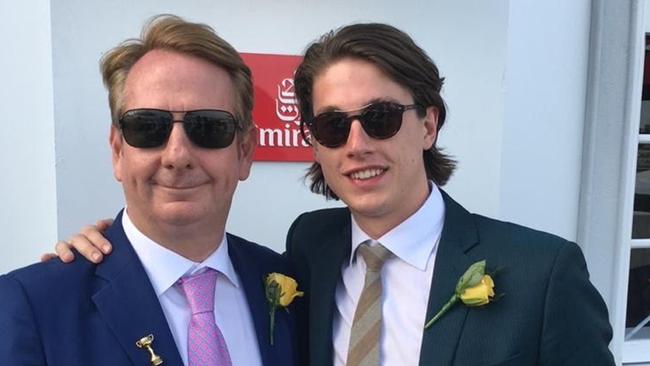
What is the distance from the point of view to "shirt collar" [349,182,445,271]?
171 centimetres

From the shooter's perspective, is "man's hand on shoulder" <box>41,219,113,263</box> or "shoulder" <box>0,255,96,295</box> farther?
"man's hand on shoulder" <box>41,219,113,263</box>

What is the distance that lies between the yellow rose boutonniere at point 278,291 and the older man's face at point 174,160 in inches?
13.2

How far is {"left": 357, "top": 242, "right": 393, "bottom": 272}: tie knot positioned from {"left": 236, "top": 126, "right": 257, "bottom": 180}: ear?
19.7 inches

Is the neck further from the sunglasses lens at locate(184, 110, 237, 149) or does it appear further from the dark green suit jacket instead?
the sunglasses lens at locate(184, 110, 237, 149)

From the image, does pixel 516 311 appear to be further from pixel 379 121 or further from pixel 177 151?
pixel 177 151

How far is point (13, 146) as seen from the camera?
2.72m

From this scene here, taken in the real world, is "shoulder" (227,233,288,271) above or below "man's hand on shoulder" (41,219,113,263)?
below

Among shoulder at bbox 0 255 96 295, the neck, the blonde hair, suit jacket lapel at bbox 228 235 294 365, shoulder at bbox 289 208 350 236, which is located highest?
the blonde hair

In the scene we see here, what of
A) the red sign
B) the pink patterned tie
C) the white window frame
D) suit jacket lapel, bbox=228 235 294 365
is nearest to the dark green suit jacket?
suit jacket lapel, bbox=228 235 294 365

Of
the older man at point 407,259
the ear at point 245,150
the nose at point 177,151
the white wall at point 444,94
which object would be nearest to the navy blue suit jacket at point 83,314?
the older man at point 407,259

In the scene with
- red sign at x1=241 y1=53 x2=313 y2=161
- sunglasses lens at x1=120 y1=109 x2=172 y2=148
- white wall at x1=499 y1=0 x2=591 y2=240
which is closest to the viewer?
sunglasses lens at x1=120 y1=109 x2=172 y2=148

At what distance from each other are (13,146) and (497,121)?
2768 mm

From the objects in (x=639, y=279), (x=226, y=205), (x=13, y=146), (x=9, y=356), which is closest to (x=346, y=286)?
(x=226, y=205)

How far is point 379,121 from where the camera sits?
1.69m
